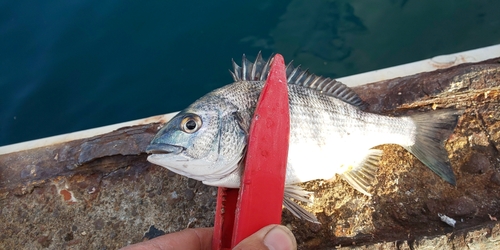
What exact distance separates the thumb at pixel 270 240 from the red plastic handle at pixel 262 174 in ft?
0.27

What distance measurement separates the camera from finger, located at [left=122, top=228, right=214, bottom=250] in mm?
1936

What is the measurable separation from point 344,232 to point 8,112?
5258 mm

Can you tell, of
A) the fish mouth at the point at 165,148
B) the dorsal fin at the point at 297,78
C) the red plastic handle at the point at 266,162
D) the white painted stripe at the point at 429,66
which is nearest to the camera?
the red plastic handle at the point at 266,162

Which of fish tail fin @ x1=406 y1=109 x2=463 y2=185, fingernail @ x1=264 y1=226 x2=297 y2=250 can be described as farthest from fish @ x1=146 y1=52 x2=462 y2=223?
fingernail @ x1=264 y1=226 x2=297 y2=250

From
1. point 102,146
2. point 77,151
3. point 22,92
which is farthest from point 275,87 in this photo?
point 22,92

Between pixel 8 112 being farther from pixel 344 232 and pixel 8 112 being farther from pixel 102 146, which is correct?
pixel 344 232

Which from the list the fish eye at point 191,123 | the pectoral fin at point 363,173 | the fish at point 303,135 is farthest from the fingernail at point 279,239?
the pectoral fin at point 363,173

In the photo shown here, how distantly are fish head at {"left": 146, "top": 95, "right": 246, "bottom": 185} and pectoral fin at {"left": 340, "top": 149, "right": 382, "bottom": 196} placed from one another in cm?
90

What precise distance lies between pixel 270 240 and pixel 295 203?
0.47 metres

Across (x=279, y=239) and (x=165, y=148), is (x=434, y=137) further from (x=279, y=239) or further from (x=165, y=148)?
(x=165, y=148)

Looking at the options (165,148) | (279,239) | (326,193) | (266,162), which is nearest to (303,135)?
(266,162)

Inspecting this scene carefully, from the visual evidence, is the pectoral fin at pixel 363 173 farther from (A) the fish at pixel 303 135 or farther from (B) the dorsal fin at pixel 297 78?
(B) the dorsal fin at pixel 297 78

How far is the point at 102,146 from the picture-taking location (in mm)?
2756

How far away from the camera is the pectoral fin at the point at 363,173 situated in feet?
7.88
